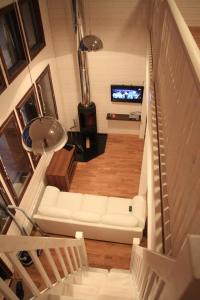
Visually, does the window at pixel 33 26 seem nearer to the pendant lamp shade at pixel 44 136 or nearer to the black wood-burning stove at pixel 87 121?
the black wood-burning stove at pixel 87 121

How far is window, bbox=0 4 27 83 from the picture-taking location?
4.34m

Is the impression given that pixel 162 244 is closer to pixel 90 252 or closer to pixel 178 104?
pixel 178 104

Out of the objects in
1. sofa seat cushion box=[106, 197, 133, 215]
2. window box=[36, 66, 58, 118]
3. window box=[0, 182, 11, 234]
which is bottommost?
sofa seat cushion box=[106, 197, 133, 215]

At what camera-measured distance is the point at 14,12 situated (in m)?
4.36

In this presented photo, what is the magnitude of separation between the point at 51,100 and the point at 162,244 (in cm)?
569

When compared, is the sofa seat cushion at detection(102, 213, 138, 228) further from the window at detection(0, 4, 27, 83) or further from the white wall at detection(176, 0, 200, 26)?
the white wall at detection(176, 0, 200, 26)

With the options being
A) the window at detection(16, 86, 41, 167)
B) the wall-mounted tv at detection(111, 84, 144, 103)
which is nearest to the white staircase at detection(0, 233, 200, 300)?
the window at detection(16, 86, 41, 167)

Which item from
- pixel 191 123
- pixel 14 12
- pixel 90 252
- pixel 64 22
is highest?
pixel 191 123

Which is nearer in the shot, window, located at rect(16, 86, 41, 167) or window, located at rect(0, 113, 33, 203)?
window, located at rect(0, 113, 33, 203)

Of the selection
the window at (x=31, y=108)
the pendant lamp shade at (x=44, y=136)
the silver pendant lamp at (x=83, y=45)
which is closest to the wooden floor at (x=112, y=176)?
the window at (x=31, y=108)

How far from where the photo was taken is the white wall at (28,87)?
426 cm

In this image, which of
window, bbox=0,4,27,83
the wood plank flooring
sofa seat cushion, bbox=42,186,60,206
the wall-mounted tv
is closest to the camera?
window, bbox=0,4,27,83

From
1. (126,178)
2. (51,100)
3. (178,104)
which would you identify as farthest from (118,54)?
(178,104)

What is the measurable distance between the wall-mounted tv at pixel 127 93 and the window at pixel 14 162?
3.04 meters
